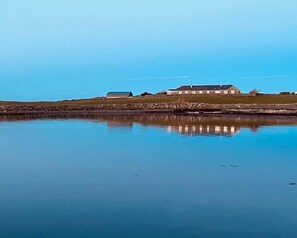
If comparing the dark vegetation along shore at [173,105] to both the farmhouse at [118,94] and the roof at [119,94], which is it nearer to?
the farmhouse at [118,94]

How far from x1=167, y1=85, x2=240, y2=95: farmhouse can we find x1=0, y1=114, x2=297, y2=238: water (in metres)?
51.6

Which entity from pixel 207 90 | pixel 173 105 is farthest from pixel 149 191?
pixel 207 90

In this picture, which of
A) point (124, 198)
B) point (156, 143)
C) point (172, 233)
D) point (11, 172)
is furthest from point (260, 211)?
point (156, 143)

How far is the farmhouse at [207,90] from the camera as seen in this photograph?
6685 centimetres

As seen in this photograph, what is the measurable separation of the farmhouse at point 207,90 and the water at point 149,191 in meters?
51.6

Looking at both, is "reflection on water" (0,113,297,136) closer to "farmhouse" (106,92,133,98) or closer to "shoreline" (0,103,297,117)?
"shoreline" (0,103,297,117)

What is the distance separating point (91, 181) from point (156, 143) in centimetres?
752

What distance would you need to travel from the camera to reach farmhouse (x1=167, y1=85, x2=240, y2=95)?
2632 inches

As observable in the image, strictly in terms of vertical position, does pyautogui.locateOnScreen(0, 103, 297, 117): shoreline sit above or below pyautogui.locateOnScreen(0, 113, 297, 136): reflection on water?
above

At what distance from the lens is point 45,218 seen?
6961 millimetres

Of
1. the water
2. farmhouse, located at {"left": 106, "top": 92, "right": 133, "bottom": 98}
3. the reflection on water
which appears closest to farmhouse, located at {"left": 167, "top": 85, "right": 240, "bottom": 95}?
farmhouse, located at {"left": 106, "top": 92, "right": 133, "bottom": 98}

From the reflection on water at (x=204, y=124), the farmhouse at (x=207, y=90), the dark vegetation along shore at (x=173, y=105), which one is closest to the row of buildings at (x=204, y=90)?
the farmhouse at (x=207, y=90)

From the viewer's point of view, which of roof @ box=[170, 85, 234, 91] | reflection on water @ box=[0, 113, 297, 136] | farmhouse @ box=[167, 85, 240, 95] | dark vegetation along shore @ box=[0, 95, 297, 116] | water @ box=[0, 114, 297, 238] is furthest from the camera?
roof @ box=[170, 85, 234, 91]

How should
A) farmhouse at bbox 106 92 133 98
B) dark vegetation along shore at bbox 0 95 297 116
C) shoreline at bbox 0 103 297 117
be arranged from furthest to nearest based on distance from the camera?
farmhouse at bbox 106 92 133 98 < dark vegetation along shore at bbox 0 95 297 116 < shoreline at bbox 0 103 297 117
